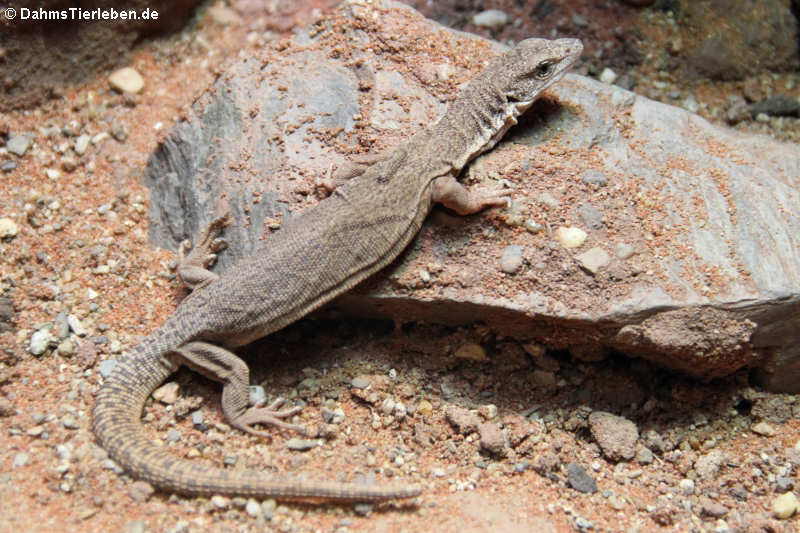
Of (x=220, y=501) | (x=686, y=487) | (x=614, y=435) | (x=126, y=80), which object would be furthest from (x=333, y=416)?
(x=126, y=80)

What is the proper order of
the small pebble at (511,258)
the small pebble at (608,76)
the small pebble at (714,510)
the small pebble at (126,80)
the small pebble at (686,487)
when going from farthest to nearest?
the small pebble at (608,76) < the small pebble at (126,80) < the small pebble at (511,258) < the small pebble at (686,487) < the small pebble at (714,510)

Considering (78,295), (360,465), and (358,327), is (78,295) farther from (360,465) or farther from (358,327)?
(360,465)

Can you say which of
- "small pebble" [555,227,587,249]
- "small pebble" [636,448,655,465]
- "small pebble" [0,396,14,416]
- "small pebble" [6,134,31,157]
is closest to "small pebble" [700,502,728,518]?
"small pebble" [636,448,655,465]

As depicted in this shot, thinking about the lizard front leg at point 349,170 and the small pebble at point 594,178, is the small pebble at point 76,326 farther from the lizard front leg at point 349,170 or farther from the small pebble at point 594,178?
the small pebble at point 594,178

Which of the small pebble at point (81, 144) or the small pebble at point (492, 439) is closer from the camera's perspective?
the small pebble at point (492, 439)

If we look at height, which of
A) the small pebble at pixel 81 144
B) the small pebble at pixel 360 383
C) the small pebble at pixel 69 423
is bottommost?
the small pebble at pixel 69 423

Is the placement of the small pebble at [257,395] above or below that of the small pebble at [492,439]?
below

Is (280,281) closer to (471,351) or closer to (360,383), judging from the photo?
(360,383)

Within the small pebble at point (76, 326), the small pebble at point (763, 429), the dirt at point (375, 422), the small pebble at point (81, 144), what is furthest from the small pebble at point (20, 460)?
the small pebble at point (763, 429)
